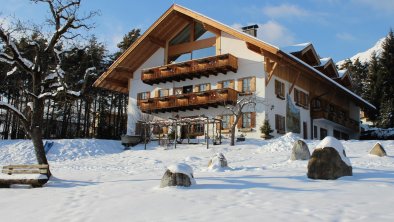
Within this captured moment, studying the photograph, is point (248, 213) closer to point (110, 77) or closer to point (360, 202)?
point (360, 202)

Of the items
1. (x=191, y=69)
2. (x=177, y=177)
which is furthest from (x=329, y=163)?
(x=191, y=69)

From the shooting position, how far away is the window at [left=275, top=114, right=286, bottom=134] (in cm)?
3003

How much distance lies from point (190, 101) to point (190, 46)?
17.5ft

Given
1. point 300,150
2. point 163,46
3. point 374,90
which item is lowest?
point 300,150

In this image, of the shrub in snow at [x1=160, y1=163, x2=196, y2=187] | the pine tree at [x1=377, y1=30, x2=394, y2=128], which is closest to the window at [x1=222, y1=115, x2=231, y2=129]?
the pine tree at [x1=377, y1=30, x2=394, y2=128]

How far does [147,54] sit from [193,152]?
49.7 feet

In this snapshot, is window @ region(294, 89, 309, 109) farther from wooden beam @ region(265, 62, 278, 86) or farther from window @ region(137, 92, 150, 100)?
window @ region(137, 92, 150, 100)

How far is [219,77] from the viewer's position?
31.5 meters

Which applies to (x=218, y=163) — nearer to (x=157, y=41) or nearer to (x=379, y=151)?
(x=379, y=151)

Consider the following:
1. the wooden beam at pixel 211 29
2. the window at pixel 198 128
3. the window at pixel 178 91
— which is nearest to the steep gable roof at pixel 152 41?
the wooden beam at pixel 211 29

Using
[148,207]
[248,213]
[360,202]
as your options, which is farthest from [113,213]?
[360,202]

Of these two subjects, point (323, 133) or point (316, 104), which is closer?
point (316, 104)

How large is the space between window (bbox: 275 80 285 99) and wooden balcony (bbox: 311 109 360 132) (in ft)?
17.0

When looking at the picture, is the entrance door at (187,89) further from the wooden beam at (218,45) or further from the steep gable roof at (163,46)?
the steep gable roof at (163,46)
